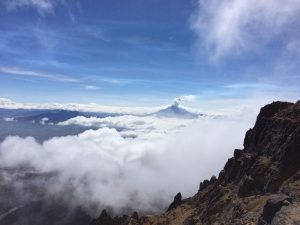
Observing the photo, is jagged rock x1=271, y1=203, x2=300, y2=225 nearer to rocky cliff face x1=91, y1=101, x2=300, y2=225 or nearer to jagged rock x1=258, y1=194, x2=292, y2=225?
rocky cliff face x1=91, y1=101, x2=300, y2=225

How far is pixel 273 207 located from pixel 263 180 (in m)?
39.5

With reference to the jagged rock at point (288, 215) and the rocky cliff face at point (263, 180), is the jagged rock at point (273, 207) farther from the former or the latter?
the jagged rock at point (288, 215)

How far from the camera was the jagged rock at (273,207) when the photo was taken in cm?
6962

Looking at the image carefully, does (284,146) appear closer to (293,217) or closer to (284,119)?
(284,119)

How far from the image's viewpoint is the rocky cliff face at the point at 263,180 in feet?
235

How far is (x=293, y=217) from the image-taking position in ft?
212

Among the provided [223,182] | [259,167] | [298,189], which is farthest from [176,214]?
[298,189]

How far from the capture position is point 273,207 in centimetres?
7025

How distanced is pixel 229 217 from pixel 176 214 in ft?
213

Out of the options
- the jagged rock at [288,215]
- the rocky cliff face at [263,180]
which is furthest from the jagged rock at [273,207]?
the jagged rock at [288,215]

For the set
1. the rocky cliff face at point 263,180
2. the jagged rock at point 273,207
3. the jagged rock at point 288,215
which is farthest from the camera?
the rocky cliff face at point 263,180

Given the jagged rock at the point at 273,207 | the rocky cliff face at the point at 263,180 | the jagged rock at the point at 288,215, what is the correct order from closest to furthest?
the jagged rock at the point at 288,215, the jagged rock at the point at 273,207, the rocky cliff face at the point at 263,180

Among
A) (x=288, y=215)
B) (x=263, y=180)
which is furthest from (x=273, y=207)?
(x=263, y=180)

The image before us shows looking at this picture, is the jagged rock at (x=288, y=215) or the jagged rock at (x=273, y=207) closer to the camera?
the jagged rock at (x=288, y=215)
